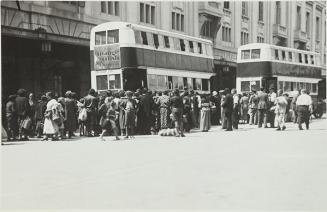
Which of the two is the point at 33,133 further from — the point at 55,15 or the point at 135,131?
the point at 55,15

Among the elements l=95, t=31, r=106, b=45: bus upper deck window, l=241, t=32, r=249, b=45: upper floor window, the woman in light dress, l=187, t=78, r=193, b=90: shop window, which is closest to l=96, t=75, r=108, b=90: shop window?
l=95, t=31, r=106, b=45: bus upper deck window

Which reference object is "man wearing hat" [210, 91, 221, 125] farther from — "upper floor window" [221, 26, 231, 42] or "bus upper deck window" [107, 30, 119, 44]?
"upper floor window" [221, 26, 231, 42]

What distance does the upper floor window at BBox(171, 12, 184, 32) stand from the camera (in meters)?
30.5

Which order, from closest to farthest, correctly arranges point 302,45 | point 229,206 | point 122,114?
point 229,206 → point 122,114 → point 302,45

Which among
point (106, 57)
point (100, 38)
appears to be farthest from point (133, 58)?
point (100, 38)

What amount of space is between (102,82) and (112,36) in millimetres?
1813

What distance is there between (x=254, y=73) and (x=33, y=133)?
14982 mm

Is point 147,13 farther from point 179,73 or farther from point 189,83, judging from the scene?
point 179,73

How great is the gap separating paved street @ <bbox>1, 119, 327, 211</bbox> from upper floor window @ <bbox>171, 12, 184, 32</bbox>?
18737mm

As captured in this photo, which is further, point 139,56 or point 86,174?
point 139,56

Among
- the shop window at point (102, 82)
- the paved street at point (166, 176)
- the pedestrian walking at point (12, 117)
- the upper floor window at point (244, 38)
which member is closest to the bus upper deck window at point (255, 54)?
the upper floor window at point (244, 38)

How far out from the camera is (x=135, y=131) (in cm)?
1695

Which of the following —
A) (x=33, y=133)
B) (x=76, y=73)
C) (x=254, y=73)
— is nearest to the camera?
(x=33, y=133)

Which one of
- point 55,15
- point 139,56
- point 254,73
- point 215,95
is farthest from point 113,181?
point 254,73
